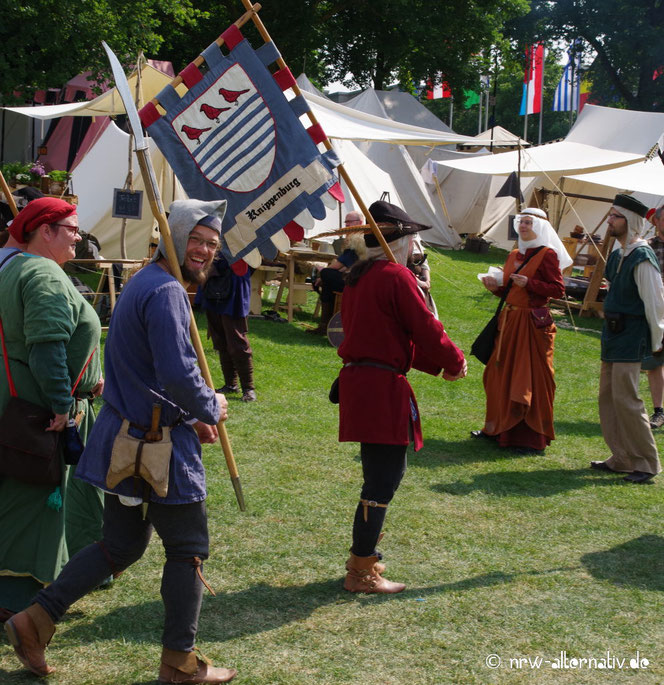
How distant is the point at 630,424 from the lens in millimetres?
5941

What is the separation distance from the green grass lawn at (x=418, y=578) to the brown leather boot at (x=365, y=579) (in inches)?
2.2

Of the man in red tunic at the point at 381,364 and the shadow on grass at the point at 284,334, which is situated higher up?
the man in red tunic at the point at 381,364

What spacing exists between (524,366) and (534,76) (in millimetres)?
28189

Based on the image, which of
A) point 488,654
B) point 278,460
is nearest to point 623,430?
point 278,460

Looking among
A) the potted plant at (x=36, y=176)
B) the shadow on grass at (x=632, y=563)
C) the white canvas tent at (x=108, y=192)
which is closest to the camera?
the shadow on grass at (x=632, y=563)

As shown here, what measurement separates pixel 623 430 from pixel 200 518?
3.90 metres

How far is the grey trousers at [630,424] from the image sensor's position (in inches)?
234

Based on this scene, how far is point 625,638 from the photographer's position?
3564 mm

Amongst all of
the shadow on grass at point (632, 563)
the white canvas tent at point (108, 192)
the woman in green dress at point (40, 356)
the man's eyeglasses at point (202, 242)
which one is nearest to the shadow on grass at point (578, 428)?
the shadow on grass at point (632, 563)

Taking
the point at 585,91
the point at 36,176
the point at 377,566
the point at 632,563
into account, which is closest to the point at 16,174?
the point at 36,176

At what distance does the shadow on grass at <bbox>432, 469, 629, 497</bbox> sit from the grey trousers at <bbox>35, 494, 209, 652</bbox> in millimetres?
2779

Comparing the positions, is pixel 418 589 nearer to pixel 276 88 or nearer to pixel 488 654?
pixel 488 654

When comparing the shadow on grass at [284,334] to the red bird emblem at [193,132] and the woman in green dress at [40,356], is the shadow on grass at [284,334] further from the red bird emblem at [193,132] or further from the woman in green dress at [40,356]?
the woman in green dress at [40,356]

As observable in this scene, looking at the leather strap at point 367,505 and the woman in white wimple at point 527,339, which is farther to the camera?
the woman in white wimple at point 527,339
